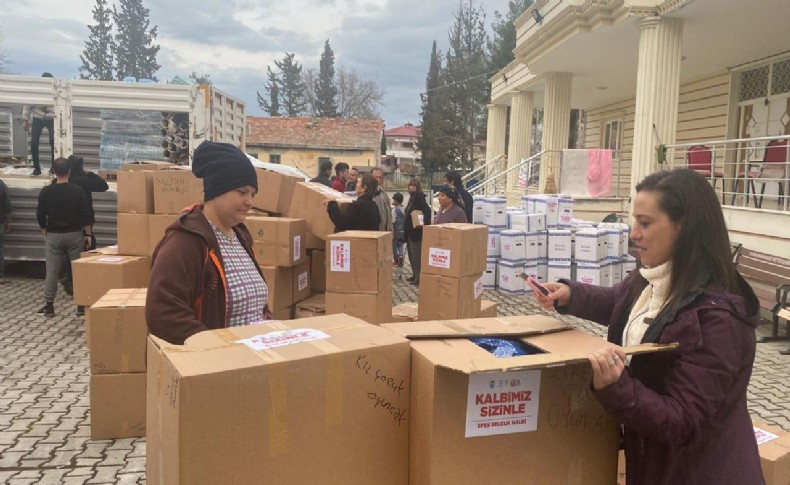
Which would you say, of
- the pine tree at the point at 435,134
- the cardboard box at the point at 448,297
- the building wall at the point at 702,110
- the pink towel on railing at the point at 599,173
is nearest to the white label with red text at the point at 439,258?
the cardboard box at the point at 448,297

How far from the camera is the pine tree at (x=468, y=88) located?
148 ft

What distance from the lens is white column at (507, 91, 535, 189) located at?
61.8 ft

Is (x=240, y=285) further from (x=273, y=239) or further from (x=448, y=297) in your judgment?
(x=448, y=297)

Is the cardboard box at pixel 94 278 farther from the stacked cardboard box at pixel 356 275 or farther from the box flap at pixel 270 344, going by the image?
the box flap at pixel 270 344

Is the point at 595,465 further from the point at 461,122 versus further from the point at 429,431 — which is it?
the point at 461,122

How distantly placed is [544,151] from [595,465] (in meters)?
13.4

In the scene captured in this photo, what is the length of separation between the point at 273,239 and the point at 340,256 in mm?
693

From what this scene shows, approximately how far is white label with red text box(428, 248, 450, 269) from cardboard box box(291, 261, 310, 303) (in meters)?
1.36

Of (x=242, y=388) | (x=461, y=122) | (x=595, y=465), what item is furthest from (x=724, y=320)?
(x=461, y=122)

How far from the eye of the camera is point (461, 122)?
4559cm

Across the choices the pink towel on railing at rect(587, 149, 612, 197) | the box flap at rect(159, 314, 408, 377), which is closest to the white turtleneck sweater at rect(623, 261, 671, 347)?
the box flap at rect(159, 314, 408, 377)

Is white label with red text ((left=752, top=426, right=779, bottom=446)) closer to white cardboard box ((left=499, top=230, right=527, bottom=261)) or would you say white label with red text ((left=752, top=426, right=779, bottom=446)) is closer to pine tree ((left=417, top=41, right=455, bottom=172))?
white cardboard box ((left=499, top=230, right=527, bottom=261))

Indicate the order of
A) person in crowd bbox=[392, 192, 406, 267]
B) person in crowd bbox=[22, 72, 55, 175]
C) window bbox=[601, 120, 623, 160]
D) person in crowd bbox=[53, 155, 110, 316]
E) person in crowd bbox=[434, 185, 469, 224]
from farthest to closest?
window bbox=[601, 120, 623, 160]
person in crowd bbox=[392, 192, 406, 267]
person in crowd bbox=[22, 72, 55, 175]
person in crowd bbox=[434, 185, 469, 224]
person in crowd bbox=[53, 155, 110, 316]

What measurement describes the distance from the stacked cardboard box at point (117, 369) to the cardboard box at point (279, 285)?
1557 millimetres
